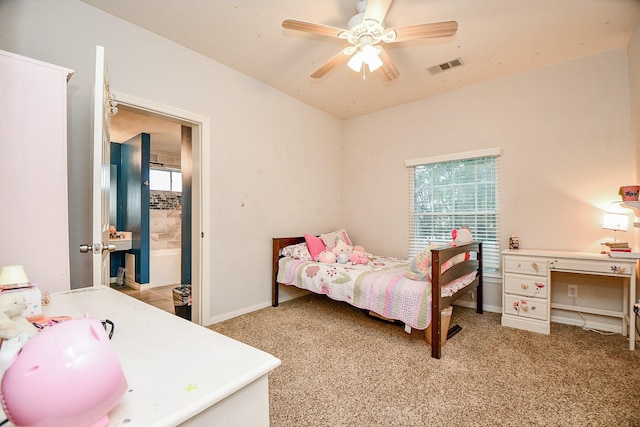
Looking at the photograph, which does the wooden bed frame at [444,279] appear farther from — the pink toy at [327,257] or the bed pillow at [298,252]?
the pink toy at [327,257]

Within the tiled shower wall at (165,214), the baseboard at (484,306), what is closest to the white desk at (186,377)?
the baseboard at (484,306)

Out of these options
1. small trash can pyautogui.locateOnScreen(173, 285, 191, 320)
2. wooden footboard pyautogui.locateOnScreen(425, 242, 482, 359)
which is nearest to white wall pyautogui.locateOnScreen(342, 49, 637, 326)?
wooden footboard pyautogui.locateOnScreen(425, 242, 482, 359)

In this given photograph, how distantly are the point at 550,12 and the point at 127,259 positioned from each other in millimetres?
6062

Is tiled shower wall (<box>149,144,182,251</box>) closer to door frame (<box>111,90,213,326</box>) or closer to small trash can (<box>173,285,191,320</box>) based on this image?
small trash can (<box>173,285,191,320</box>)

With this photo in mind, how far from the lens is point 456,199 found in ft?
11.3

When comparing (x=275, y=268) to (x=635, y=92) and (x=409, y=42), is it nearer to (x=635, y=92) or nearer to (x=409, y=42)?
(x=409, y=42)

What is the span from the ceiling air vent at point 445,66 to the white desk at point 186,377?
314 centimetres

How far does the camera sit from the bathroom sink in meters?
4.52

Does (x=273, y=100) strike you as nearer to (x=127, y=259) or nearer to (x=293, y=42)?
(x=293, y=42)

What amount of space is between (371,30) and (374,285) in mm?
1930

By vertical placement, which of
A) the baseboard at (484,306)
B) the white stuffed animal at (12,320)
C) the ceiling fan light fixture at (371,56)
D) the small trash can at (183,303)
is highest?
the ceiling fan light fixture at (371,56)

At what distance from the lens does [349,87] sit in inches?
133

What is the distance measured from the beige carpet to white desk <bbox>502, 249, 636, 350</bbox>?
140 mm

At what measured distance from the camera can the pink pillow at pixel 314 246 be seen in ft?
10.9
